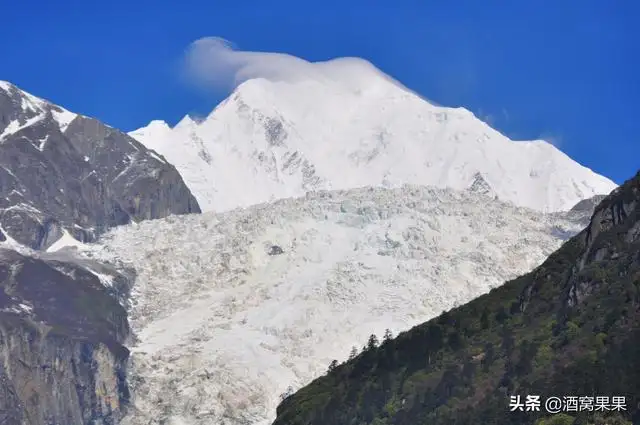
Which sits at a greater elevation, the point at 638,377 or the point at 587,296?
the point at 587,296

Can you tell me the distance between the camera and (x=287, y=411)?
125 metres

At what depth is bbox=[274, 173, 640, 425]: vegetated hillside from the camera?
7950 centimetres

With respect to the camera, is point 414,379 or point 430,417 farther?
point 414,379

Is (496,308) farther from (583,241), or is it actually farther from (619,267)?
(619,267)

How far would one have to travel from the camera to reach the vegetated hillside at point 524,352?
3130 inches

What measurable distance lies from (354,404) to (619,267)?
2948 centimetres

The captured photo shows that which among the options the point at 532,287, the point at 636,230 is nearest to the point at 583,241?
the point at 532,287

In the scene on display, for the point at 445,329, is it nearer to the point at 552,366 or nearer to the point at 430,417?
the point at 430,417

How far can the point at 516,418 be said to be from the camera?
80500mm

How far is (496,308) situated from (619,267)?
941 inches

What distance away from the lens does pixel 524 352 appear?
89438 millimetres

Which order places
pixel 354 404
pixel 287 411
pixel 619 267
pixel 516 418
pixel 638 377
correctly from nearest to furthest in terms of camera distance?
1. pixel 638 377
2. pixel 516 418
3. pixel 619 267
4. pixel 354 404
5. pixel 287 411

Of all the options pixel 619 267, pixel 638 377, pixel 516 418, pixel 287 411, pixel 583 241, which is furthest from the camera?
pixel 287 411

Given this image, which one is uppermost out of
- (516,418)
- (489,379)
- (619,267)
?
(619,267)
